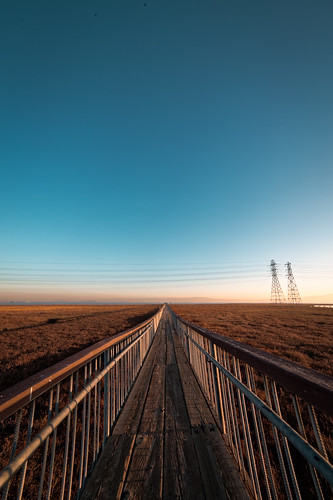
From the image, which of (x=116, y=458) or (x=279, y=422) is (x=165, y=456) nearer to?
(x=116, y=458)

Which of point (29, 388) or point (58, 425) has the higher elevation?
point (29, 388)

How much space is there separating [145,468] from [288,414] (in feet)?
10.8

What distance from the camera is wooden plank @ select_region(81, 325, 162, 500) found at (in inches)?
71.6

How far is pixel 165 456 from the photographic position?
2211 millimetres

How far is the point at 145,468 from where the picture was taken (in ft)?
6.72

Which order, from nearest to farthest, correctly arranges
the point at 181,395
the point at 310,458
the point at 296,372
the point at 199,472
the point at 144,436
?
1. the point at 310,458
2. the point at 296,372
3. the point at 199,472
4. the point at 144,436
5. the point at 181,395

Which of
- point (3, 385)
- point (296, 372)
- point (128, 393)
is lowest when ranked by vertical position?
point (3, 385)

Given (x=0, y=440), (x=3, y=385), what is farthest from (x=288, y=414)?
(x=3, y=385)

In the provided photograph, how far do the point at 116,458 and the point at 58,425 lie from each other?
3.25ft

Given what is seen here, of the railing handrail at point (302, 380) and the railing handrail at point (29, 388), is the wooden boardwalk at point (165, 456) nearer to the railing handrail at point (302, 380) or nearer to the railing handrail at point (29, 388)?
the railing handrail at point (29, 388)

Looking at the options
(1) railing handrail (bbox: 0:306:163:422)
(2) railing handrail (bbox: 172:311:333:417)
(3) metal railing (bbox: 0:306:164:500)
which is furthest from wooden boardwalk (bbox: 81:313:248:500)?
(2) railing handrail (bbox: 172:311:333:417)

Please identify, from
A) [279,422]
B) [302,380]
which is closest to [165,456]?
[279,422]

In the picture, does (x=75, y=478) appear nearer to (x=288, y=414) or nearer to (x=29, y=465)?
(x=29, y=465)

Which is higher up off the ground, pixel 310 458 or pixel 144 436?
pixel 310 458
